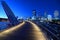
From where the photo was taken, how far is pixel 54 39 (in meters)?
Answer: 18.2

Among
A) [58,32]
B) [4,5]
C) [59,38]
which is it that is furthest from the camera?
[4,5]

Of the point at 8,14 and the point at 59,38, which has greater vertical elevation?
the point at 8,14

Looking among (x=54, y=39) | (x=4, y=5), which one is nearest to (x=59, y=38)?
(x=54, y=39)

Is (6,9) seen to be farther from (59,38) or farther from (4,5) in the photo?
(59,38)

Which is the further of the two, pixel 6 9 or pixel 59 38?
pixel 6 9

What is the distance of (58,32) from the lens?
747 inches

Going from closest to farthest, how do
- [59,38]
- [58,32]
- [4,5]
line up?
[59,38] < [58,32] < [4,5]

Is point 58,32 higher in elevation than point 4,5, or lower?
lower

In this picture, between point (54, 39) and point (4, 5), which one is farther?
point (4, 5)

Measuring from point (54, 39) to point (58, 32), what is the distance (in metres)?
0.98

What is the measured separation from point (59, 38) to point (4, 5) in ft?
177

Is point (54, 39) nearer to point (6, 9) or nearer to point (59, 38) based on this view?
point (59, 38)

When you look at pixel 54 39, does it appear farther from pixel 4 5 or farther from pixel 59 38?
pixel 4 5

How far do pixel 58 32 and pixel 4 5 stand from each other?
2057 inches
